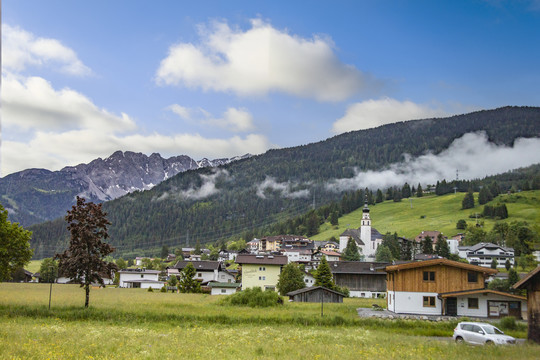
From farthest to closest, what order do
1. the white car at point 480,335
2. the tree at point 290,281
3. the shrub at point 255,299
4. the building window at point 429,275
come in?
1. the tree at point 290,281
2. the shrub at point 255,299
3. the building window at point 429,275
4. the white car at point 480,335

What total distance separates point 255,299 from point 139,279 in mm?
67940

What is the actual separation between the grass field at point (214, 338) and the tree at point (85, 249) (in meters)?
3.35

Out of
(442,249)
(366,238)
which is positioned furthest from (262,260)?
(366,238)

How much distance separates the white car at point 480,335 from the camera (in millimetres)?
26219

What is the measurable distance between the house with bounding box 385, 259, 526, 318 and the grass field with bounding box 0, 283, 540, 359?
8375mm

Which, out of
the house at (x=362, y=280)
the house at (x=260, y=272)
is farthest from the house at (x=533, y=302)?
the house at (x=260, y=272)

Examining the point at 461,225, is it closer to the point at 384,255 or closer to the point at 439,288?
the point at 384,255

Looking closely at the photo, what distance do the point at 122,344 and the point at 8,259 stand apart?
24.5 metres

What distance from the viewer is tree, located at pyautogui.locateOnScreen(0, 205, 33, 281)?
41000mm

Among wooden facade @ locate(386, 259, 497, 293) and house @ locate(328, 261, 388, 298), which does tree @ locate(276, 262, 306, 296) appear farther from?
wooden facade @ locate(386, 259, 497, 293)

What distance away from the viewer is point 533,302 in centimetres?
2802

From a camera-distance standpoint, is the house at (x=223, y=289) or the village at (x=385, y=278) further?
the house at (x=223, y=289)

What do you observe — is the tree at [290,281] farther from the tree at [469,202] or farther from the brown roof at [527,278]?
the tree at [469,202]

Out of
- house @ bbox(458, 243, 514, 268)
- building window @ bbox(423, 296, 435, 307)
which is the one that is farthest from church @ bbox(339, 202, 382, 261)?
building window @ bbox(423, 296, 435, 307)
